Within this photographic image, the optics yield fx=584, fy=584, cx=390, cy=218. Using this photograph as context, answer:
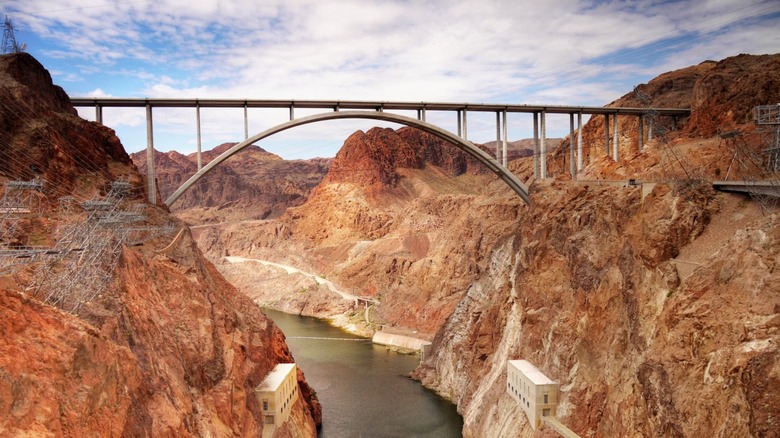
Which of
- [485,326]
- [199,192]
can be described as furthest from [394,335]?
[199,192]

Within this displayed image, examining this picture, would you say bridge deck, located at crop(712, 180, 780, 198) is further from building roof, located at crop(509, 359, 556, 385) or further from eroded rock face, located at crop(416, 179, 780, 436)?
building roof, located at crop(509, 359, 556, 385)

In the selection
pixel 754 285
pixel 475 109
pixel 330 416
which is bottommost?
pixel 330 416

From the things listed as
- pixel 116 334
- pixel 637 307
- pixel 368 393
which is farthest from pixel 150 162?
pixel 637 307

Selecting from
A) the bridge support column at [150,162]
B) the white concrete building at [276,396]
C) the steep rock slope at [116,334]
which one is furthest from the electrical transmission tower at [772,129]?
the bridge support column at [150,162]

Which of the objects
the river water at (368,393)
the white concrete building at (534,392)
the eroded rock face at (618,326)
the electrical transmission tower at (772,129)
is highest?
the electrical transmission tower at (772,129)

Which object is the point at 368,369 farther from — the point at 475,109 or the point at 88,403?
the point at 88,403

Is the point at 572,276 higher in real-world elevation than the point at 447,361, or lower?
higher

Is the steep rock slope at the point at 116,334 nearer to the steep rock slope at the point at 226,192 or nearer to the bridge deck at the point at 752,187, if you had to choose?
the bridge deck at the point at 752,187
